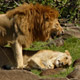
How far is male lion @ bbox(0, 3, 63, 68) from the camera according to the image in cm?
650

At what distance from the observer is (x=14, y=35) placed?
21.7ft

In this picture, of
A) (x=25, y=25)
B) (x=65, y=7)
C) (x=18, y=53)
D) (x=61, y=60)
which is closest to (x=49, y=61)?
(x=61, y=60)

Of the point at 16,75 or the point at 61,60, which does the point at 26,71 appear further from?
the point at 61,60

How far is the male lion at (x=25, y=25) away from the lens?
6496mm

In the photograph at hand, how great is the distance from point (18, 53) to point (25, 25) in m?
0.57

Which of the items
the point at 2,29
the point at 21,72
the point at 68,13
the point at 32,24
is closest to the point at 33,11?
the point at 32,24

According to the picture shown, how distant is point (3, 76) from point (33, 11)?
8.06ft

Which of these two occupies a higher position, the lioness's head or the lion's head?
the lion's head

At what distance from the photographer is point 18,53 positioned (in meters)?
6.48

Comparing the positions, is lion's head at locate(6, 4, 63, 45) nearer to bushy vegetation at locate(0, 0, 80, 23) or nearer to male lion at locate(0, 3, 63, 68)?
male lion at locate(0, 3, 63, 68)

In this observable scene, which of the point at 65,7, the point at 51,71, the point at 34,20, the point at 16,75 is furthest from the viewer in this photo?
the point at 65,7

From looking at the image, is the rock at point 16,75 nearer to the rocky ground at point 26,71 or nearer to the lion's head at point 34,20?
the rocky ground at point 26,71

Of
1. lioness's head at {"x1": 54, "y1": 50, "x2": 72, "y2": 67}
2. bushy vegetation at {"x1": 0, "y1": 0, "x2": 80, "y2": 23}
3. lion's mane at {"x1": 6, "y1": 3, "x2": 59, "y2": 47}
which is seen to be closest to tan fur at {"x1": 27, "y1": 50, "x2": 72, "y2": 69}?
lioness's head at {"x1": 54, "y1": 50, "x2": 72, "y2": 67}

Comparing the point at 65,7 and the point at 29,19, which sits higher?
the point at 29,19
